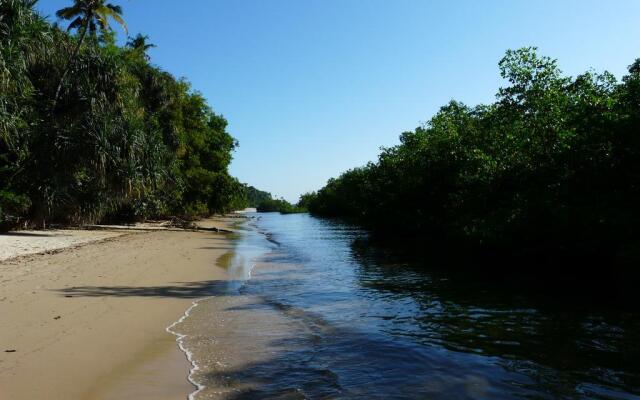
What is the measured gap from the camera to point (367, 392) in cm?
513

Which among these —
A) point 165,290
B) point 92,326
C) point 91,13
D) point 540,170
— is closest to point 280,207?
point 91,13

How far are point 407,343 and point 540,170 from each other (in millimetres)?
11157

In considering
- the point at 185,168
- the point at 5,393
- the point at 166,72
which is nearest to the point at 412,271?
the point at 5,393

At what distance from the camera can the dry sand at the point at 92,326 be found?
16.0 feet

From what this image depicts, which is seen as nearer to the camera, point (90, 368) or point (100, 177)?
point (90, 368)

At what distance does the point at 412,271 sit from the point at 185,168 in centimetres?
3005

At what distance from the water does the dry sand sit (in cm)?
48

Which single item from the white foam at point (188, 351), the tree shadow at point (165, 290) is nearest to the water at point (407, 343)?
the white foam at point (188, 351)

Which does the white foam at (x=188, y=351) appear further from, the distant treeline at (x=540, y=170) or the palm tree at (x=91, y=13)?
the palm tree at (x=91, y=13)

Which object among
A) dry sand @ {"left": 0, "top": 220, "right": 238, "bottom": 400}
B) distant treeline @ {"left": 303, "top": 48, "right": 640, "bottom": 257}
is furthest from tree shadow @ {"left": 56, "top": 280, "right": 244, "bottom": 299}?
distant treeline @ {"left": 303, "top": 48, "right": 640, "bottom": 257}

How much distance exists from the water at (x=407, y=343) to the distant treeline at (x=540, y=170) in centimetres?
258

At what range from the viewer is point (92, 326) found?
23.3 ft

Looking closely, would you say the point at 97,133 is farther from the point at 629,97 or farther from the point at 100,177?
the point at 629,97

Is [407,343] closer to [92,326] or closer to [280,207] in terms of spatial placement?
[92,326]
